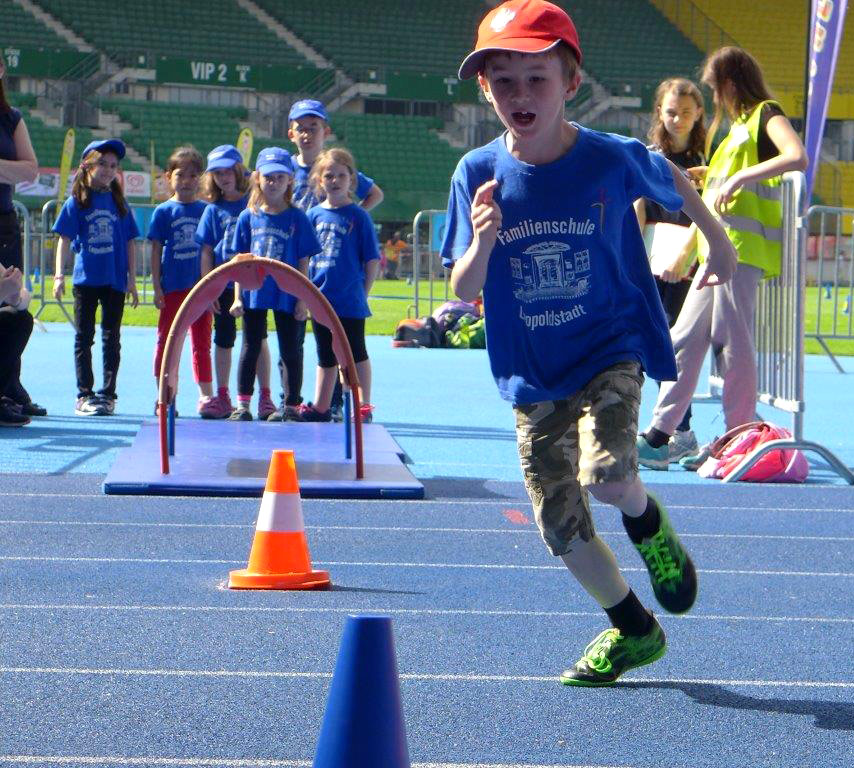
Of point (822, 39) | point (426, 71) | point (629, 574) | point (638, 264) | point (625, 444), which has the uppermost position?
point (426, 71)

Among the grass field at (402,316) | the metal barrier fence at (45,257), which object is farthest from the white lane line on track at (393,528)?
the grass field at (402,316)

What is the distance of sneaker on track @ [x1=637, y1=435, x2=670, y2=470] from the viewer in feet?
25.5

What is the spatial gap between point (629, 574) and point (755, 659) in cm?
121

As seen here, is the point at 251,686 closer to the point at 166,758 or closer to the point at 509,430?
the point at 166,758

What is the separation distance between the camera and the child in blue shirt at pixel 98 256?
383 inches

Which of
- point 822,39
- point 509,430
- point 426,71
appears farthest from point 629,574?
point 426,71

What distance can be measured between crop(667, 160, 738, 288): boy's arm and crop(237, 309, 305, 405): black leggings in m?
5.28

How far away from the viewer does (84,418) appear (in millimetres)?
9711

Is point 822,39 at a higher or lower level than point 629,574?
higher

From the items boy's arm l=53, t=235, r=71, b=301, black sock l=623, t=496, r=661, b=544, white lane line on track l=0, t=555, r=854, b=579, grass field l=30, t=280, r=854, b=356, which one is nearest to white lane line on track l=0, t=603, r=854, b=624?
white lane line on track l=0, t=555, r=854, b=579

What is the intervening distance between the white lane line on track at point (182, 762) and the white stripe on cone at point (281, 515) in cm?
187

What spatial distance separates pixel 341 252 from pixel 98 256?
1890 millimetres

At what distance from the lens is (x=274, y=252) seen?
869cm

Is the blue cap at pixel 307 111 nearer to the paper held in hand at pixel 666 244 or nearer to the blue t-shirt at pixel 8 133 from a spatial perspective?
the blue t-shirt at pixel 8 133
